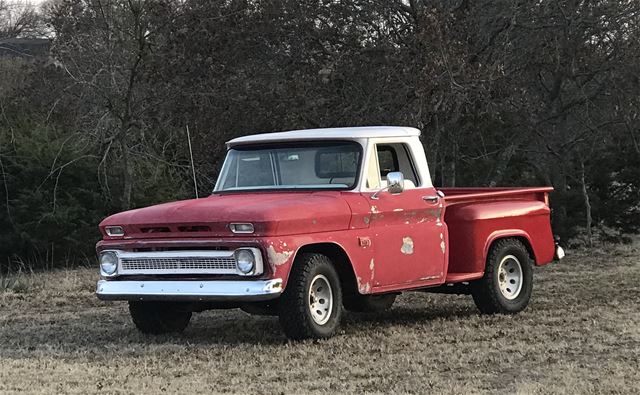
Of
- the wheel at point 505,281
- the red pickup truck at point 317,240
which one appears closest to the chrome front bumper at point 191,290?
the red pickup truck at point 317,240

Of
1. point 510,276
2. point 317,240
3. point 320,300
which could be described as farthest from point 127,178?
point 317,240

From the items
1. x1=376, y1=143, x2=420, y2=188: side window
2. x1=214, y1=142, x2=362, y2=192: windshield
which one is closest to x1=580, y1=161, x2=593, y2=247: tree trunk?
x1=376, y1=143, x2=420, y2=188: side window

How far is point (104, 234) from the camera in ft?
30.1

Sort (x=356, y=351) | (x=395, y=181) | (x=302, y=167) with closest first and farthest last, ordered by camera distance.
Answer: (x=356, y=351), (x=395, y=181), (x=302, y=167)

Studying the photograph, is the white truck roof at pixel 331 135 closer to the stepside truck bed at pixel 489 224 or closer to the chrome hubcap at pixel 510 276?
the stepside truck bed at pixel 489 224

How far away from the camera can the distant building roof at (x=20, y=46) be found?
35.4 m

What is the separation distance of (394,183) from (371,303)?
1755 millimetres

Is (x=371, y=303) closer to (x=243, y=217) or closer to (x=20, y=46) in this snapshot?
(x=243, y=217)

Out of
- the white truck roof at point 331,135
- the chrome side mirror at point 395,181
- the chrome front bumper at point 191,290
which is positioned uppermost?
the white truck roof at point 331,135

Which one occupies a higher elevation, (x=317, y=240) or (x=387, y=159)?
(x=387, y=159)

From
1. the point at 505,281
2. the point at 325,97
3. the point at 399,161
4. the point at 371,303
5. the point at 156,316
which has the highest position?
the point at 325,97

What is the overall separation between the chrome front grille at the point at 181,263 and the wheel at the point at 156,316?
1.99ft

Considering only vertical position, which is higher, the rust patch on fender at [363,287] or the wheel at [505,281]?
the rust patch on fender at [363,287]

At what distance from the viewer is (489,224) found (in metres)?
10.4
